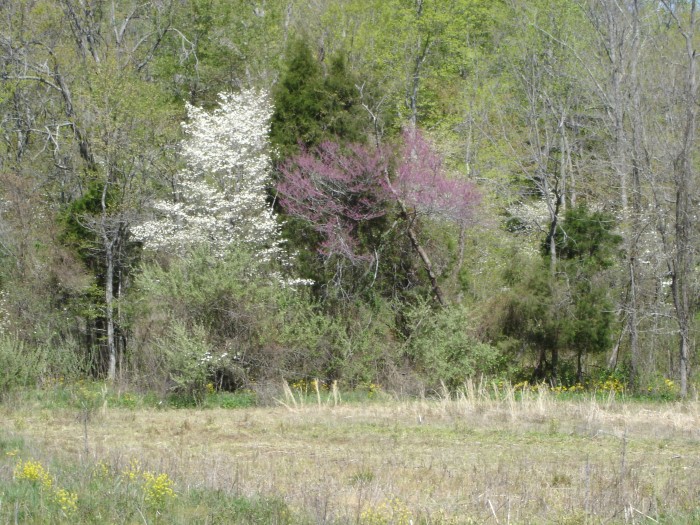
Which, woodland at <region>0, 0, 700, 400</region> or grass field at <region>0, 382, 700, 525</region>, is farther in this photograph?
woodland at <region>0, 0, 700, 400</region>

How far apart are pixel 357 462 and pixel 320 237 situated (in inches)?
452

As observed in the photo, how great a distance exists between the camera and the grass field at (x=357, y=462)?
26.0 feet

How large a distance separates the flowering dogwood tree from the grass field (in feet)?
16.6

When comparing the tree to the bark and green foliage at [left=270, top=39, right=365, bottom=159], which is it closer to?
the bark

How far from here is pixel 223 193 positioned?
74.9 ft

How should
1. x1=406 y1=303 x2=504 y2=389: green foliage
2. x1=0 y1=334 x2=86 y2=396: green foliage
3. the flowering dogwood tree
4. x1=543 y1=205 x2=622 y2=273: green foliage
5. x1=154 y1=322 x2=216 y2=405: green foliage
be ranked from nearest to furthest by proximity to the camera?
x1=0 y1=334 x2=86 y2=396: green foliage, x1=154 y1=322 x2=216 y2=405: green foliage, x1=406 y1=303 x2=504 y2=389: green foliage, x1=543 y1=205 x2=622 y2=273: green foliage, the flowering dogwood tree

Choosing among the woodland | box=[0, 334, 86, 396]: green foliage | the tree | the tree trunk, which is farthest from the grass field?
the tree trunk

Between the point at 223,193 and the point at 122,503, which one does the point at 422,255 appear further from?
the point at 122,503

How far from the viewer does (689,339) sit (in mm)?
20375

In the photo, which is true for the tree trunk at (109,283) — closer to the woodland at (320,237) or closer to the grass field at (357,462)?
the woodland at (320,237)

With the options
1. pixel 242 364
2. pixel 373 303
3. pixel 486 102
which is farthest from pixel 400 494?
pixel 486 102

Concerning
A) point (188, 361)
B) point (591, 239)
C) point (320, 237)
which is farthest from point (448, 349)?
point (188, 361)

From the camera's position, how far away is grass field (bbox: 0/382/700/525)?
793cm

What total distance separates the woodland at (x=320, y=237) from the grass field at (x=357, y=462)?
6.50 ft
